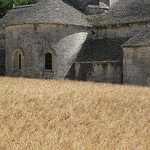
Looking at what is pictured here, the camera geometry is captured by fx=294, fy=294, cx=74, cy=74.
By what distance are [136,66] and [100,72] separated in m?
3.32

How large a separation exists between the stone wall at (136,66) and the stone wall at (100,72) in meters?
1.27

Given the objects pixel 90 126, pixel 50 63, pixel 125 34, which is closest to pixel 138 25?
pixel 125 34

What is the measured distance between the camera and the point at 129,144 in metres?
5.64

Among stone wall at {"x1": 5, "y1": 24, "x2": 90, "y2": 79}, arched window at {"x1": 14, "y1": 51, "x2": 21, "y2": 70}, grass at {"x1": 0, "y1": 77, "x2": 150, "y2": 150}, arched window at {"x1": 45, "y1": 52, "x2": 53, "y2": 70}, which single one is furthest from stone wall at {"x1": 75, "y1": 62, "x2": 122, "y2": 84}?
grass at {"x1": 0, "y1": 77, "x2": 150, "y2": 150}

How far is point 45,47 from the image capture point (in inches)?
960

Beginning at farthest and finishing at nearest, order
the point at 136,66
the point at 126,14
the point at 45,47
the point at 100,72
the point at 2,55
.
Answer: the point at 2,55, the point at 126,14, the point at 45,47, the point at 100,72, the point at 136,66

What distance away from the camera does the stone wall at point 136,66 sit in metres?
21.1

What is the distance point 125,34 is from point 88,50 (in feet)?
11.5

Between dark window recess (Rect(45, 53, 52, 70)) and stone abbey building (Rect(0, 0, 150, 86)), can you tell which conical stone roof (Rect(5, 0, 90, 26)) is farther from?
dark window recess (Rect(45, 53, 52, 70))

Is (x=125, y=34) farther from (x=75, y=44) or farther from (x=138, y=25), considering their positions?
(x=75, y=44)

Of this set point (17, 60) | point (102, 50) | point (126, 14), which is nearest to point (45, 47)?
point (17, 60)

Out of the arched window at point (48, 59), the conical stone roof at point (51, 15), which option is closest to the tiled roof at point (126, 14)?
the conical stone roof at point (51, 15)

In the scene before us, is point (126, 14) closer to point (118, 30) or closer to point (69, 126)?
point (118, 30)

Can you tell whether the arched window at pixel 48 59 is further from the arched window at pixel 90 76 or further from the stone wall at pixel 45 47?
the arched window at pixel 90 76
